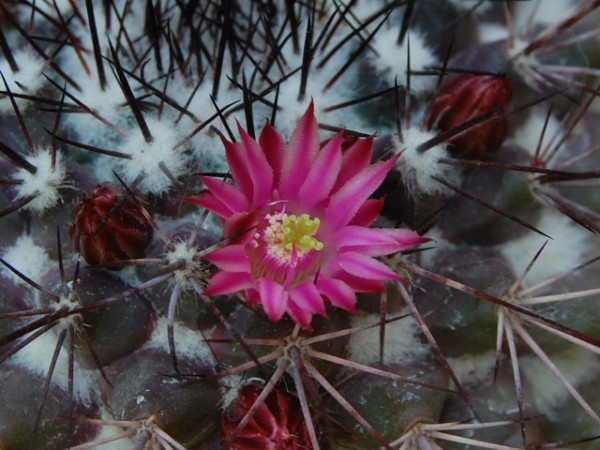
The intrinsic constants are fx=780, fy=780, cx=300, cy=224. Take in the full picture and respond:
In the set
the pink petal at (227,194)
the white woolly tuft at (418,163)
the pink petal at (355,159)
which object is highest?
the white woolly tuft at (418,163)

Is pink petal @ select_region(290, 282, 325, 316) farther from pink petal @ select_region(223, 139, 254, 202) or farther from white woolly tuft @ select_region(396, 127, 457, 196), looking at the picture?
white woolly tuft @ select_region(396, 127, 457, 196)

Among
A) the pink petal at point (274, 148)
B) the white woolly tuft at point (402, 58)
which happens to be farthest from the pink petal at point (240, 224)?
the white woolly tuft at point (402, 58)

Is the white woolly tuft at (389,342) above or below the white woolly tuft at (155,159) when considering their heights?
below

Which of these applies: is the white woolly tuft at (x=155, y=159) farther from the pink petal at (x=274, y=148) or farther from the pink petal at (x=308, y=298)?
the pink petal at (x=308, y=298)

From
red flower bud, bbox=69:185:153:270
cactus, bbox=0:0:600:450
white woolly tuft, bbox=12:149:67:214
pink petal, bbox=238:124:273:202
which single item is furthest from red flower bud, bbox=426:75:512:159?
white woolly tuft, bbox=12:149:67:214

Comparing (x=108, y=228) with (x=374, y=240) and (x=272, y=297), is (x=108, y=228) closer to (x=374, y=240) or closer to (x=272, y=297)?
(x=272, y=297)

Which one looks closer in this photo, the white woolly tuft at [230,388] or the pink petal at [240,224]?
the pink petal at [240,224]

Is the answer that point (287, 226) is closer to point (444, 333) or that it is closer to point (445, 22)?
point (444, 333)

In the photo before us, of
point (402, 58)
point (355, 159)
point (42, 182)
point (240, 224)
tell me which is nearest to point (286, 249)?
point (240, 224)
